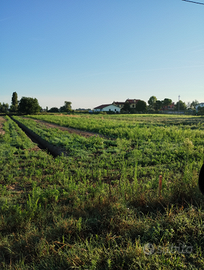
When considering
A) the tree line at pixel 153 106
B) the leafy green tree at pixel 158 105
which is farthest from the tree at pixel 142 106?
the leafy green tree at pixel 158 105

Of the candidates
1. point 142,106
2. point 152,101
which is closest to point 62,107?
point 142,106

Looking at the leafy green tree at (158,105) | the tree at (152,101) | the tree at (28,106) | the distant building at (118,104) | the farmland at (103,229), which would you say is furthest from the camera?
the distant building at (118,104)

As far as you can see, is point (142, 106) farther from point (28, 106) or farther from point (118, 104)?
point (28, 106)

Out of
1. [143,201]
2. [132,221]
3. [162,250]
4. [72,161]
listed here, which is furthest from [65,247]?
[72,161]

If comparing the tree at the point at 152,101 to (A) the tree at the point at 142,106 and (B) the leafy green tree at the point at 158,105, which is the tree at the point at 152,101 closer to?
(B) the leafy green tree at the point at 158,105

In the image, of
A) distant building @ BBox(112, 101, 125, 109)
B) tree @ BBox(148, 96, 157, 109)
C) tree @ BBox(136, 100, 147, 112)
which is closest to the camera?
tree @ BBox(136, 100, 147, 112)

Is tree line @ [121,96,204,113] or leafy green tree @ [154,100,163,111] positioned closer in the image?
tree line @ [121,96,204,113]

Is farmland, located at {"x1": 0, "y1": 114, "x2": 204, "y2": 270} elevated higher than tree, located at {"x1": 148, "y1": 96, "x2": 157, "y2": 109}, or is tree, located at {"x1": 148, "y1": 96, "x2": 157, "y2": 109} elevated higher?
tree, located at {"x1": 148, "y1": 96, "x2": 157, "y2": 109}

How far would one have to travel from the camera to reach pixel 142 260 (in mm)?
2430

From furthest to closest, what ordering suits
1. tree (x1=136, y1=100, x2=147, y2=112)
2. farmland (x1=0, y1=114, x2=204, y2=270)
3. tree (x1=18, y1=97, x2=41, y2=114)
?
1. tree (x1=136, y1=100, x2=147, y2=112)
2. tree (x1=18, y1=97, x2=41, y2=114)
3. farmland (x1=0, y1=114, x2=204, y2=270)

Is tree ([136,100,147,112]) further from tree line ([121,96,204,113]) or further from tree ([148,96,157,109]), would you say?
tree ([148,96,157,109])

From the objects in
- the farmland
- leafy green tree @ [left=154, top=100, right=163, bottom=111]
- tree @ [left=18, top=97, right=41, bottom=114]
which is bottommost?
the farmland

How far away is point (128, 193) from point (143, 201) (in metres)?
0.42

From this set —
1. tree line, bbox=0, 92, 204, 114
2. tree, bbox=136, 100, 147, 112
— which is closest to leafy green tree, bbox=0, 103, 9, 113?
tree line, bbox=0, 92, 204, 114
